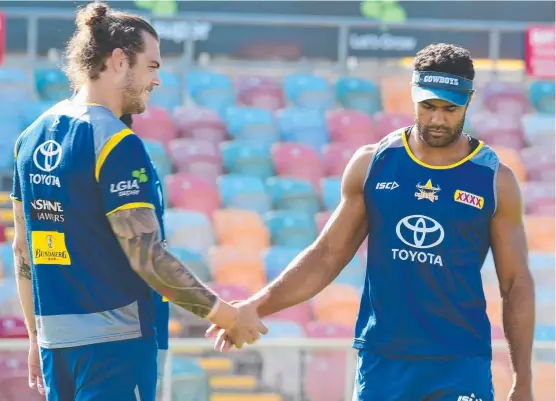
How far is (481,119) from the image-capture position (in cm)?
1059

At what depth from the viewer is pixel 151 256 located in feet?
12.1

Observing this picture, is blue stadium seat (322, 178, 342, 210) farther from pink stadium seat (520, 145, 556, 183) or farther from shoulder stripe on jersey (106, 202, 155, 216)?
shoulder stripe on jersey (106, 202, 155, 216)

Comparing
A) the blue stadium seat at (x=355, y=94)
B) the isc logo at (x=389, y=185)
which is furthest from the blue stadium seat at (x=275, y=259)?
the isc logo at (x=389, y=185)

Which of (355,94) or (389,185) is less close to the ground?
(355,94)

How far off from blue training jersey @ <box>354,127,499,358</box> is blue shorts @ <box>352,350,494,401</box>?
0.04 meters

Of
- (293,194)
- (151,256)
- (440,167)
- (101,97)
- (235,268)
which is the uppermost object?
(101,97)

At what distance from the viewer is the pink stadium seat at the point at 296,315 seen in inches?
330

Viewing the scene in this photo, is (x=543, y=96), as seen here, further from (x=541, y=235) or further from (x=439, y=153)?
(x=439, y=153)

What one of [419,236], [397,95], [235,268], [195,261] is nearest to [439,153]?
[419,236]

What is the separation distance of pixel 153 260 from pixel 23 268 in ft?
2.16

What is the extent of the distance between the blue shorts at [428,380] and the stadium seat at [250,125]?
622 cm

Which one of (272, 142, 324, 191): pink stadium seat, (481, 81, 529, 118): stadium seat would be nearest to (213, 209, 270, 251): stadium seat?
(272, 142, 324, 191): pink stadium seat

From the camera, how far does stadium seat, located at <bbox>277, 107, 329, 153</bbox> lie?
33.7ft

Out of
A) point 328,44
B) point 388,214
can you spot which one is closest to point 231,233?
point 328,44
